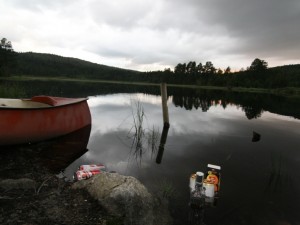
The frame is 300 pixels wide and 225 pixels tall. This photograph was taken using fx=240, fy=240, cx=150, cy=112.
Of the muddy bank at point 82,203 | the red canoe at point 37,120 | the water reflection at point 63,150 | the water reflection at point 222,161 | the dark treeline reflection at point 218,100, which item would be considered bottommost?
the dark treeline reflection at point 218,100

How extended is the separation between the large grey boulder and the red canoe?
460cm

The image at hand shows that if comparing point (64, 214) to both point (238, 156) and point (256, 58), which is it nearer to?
point (238, 156)

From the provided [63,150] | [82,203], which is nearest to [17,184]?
[82,203]

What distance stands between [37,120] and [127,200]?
21.0 feet

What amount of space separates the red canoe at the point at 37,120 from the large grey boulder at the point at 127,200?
460cm

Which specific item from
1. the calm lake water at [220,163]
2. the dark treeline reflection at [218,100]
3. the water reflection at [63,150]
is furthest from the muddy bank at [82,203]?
the dark treeline reflection at [218,100]

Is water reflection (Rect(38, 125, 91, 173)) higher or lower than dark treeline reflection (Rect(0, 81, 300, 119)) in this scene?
higher

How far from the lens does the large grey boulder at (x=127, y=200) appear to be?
456 cm

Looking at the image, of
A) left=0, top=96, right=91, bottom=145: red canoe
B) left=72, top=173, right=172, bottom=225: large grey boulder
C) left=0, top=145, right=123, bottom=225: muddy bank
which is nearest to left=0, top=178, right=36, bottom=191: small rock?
left=0, top=145, right=123, bottom=225: muddy bank

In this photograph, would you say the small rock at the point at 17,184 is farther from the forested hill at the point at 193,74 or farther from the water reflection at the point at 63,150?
the forested hill at the point at 193,74

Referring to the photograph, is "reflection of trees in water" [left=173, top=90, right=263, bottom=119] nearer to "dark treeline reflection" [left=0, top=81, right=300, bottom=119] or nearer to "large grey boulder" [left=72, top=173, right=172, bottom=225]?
"dark treeline reflection" [left=0, top=81, right=300, bottom=119]

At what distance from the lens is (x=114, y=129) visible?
14.1 meters

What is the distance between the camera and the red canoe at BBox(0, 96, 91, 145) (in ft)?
27.9

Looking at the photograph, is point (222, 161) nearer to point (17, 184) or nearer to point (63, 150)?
point (63, 150)
